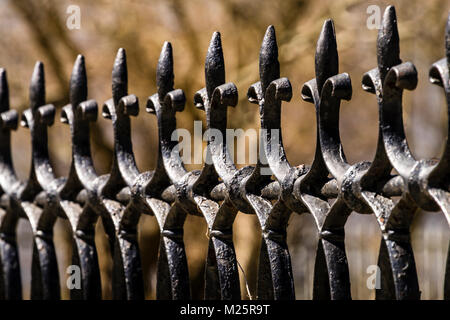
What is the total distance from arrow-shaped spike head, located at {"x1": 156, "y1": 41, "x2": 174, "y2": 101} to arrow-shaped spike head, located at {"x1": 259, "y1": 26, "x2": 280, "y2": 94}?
0.31m

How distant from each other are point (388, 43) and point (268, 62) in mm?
311

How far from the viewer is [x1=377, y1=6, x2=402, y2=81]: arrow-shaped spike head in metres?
1.11

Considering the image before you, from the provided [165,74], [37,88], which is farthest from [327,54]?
[37,88]

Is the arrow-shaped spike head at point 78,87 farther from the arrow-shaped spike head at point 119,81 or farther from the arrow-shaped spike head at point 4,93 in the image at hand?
the arrow-shaped spike head at point 4,93

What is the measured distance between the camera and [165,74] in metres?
1.63

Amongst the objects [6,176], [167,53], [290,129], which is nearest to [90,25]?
[290,129]

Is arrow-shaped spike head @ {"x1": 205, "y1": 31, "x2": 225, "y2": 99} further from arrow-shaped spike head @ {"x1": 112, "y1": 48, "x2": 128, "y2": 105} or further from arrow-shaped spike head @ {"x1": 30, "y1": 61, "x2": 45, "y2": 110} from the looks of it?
arrow-shaped spike head @ {"x1": 30, "y1": 61, "x2": 45, "y2": 110}

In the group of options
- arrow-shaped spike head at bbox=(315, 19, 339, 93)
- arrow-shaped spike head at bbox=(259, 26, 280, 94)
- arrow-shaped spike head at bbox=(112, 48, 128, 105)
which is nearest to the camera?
arrow-shaped spike head at bbox=(315, 19, 339, 93)

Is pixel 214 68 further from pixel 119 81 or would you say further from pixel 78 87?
pixel 78 87

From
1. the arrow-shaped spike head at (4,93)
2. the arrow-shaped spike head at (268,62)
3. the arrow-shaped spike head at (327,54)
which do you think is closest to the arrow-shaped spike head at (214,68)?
the arrow-shaped spike head at (268,62)

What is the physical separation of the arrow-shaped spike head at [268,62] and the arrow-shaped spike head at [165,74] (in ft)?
1.02

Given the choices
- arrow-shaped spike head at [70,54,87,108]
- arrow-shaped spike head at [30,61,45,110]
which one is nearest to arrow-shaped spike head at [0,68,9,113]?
arrow-shaped spike head at [30,61,45,110]
